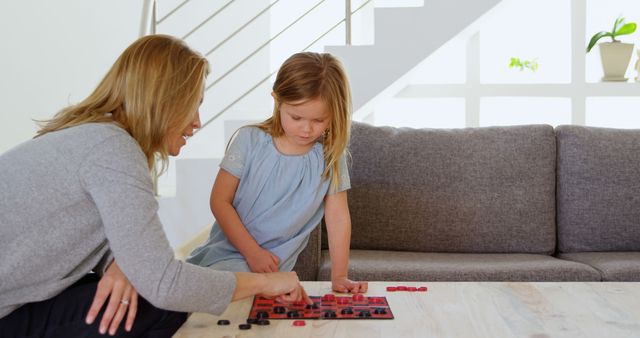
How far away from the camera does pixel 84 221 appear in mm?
1275

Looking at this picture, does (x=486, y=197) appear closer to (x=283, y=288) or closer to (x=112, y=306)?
(x=283, y=288)

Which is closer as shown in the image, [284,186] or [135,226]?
[135,226]

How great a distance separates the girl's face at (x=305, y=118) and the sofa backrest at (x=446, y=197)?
2.43ft

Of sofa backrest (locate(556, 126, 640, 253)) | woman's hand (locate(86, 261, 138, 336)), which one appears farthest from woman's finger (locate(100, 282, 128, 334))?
sofa backrest (locate(556, 126, 640, 253))

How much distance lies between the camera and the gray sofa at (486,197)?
265cm

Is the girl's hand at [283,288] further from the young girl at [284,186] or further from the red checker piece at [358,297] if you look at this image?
the young girl at [284,186]

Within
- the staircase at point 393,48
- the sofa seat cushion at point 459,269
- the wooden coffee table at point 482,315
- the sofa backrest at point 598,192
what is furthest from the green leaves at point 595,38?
the wooden coffee table at point 482,315

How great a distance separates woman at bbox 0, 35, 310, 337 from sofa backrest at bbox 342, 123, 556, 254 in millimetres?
1276

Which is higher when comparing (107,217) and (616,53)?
(616,53)

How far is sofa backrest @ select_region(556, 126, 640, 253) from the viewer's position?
2656 mm

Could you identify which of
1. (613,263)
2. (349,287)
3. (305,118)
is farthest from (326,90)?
(613,263)

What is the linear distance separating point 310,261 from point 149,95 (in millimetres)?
1124

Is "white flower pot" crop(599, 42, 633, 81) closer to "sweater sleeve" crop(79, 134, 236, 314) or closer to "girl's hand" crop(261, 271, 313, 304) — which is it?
"girl's hand" crop(261, 271, 313, 304)

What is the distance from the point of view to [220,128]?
4578mm
